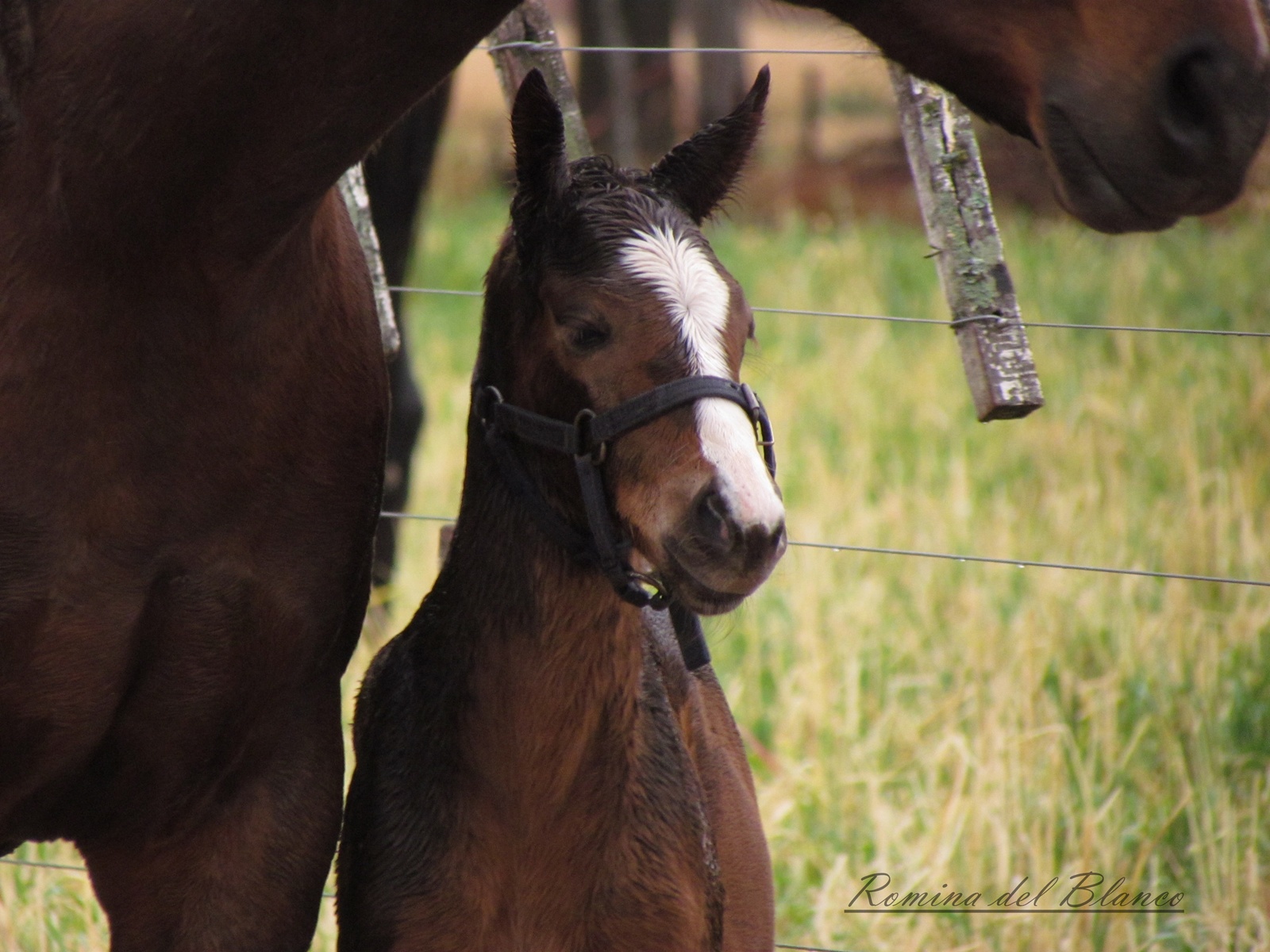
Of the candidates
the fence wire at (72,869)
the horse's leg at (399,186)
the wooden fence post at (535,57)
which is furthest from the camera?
the horse's leg at (399,186)

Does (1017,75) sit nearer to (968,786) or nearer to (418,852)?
(418,852)

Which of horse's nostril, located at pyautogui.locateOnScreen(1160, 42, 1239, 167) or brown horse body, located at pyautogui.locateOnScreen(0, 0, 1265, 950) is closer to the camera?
horse's nostril, located at pyautogui.locateOnScreen(1160, 42, 1239, 167)

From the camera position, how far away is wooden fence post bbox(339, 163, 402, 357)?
288 centimetres

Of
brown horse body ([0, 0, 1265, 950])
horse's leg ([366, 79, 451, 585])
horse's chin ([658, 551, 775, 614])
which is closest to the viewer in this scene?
brown horse body ([0, 0, 1265, 950])

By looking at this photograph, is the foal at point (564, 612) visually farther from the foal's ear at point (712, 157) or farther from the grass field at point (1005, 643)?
the grass field at point (1005, 643)

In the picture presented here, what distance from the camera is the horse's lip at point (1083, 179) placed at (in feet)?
5.18

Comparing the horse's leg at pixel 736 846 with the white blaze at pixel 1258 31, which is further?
the horse's leg at pixel 736 846

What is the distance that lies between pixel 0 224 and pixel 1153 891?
2875mm

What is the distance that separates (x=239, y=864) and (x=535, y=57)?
167cm

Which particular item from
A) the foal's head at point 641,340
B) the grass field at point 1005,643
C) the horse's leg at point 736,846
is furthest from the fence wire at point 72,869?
the foal's head at point 641,340

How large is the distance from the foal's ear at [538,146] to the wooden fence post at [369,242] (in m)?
0.59

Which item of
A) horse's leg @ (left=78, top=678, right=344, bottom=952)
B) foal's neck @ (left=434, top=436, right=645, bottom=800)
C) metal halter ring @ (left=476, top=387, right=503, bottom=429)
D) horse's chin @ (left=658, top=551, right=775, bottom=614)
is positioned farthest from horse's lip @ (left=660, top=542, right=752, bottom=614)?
horse's leg @ (left=78, top=678, right=344, bottom=952)

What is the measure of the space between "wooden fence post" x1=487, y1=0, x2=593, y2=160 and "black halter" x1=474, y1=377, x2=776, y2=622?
0.83m

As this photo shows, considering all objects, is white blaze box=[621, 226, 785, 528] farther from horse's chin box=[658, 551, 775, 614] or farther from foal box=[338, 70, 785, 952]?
horse's chin box=[658, 551, 775, 614]
